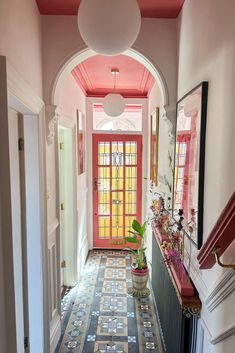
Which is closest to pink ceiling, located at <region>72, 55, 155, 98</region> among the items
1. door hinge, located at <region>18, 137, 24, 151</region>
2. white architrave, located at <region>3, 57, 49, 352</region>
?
white architrave, located at <region>3, 57, 49, 352</region>

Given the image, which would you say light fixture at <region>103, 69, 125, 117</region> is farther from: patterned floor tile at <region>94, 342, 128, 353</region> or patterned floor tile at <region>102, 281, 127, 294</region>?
patterned floor tile at <region>94, 342, 128, 353</region>

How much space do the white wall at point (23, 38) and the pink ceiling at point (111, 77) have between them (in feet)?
3.44

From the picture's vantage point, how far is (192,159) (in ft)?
5.05

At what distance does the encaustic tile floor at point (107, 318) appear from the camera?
2.36m

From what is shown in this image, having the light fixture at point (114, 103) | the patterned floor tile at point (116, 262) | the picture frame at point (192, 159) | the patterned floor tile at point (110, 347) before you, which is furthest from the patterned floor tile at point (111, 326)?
the light fixture at point (114, 103)

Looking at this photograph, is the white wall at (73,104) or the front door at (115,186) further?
the front door at (115,186)

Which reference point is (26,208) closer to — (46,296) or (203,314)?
(46,296)

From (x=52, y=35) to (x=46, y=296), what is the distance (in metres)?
2.01

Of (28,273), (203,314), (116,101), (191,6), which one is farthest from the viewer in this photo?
(116,101)

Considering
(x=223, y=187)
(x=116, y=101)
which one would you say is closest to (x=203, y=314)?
(x=223, y=187)

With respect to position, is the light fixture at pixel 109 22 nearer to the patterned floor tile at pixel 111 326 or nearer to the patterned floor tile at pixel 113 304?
the patterned floor tile at pixel 111 326

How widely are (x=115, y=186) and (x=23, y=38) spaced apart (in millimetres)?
3214

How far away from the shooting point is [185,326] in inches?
61.2

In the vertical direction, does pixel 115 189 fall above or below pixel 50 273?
above
